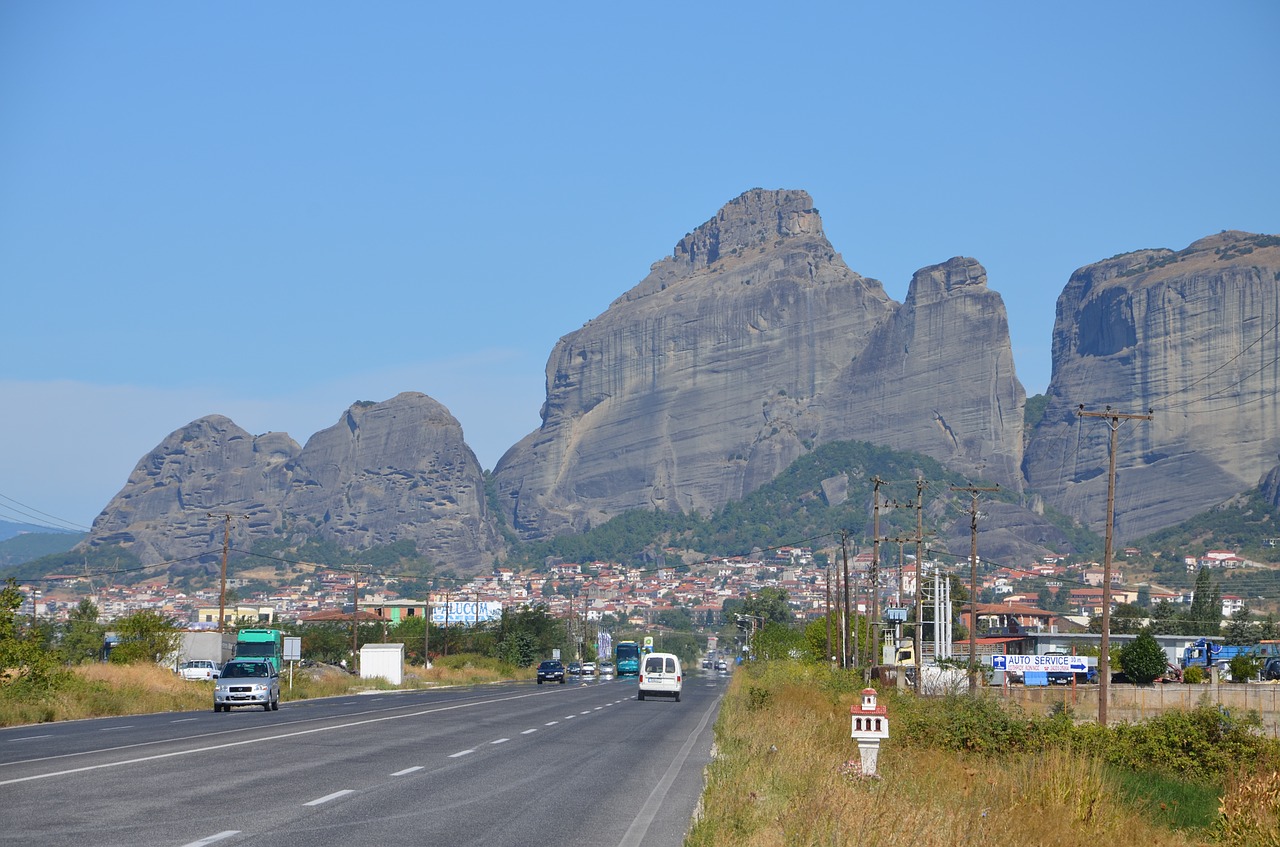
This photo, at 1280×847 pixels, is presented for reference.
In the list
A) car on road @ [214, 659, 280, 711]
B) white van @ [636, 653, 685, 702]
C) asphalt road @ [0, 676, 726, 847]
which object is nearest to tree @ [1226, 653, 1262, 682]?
white van @ [636, 653, 685, 702]

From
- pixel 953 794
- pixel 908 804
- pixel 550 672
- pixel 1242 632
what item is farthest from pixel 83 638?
pixel 908 804

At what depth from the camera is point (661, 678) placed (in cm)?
6097

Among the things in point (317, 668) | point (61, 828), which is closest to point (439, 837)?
point (61, 828)

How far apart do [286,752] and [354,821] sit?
386 inches

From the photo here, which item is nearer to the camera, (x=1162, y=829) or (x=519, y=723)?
(x=1162, y=829)

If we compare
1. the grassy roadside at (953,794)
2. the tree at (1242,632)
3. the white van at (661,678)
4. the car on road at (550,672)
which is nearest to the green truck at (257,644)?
the white van at (661,678)

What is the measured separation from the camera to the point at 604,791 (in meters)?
19.2

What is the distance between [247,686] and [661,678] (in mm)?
22193

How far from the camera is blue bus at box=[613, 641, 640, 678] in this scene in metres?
121

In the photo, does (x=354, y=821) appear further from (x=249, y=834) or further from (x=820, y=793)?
(x=820, y=793)

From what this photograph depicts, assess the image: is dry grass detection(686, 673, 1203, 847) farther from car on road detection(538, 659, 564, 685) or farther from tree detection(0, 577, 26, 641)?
car on road detection(538, 659, 564, 685)

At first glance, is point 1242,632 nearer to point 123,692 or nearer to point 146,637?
point 146,637

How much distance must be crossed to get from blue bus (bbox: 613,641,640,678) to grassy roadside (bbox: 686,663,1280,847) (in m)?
93.3

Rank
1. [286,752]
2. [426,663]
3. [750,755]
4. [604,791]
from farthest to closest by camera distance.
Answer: [426,663]
[286,752]
[750,755]
[604,791]
